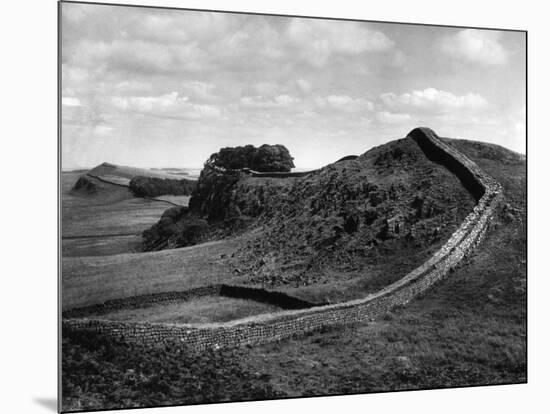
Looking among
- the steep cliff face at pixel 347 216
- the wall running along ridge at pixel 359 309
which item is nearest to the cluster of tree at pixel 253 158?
the steep cliff face at pixel 347 216

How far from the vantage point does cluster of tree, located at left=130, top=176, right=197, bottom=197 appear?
625 inches

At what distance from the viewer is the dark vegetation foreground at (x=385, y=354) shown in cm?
1468

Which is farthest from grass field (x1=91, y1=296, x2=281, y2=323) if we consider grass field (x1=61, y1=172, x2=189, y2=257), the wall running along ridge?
grass field (x1=61, y1=172, x2=189, y2=257)

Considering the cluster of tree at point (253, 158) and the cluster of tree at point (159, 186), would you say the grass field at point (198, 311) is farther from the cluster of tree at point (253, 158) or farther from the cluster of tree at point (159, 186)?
the cluster of tree at point (253, 158)

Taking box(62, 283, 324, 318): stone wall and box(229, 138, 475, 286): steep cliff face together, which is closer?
box(62, 283, 324, 318): stone wall

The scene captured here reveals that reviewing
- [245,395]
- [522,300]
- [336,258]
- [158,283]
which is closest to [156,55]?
[158,283]

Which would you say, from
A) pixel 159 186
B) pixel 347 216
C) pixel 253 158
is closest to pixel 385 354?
pixel 347 216

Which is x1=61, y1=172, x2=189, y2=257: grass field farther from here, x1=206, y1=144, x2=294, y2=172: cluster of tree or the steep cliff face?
the steep cliff face

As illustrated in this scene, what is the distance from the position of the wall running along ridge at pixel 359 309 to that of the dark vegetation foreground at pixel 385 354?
176mm

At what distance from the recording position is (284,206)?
57.5 feet

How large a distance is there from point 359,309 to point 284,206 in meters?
2.82

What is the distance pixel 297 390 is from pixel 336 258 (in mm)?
3006

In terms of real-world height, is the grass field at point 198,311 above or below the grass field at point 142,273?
below

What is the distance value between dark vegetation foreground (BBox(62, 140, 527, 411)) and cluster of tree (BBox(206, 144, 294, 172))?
1.76 metres
